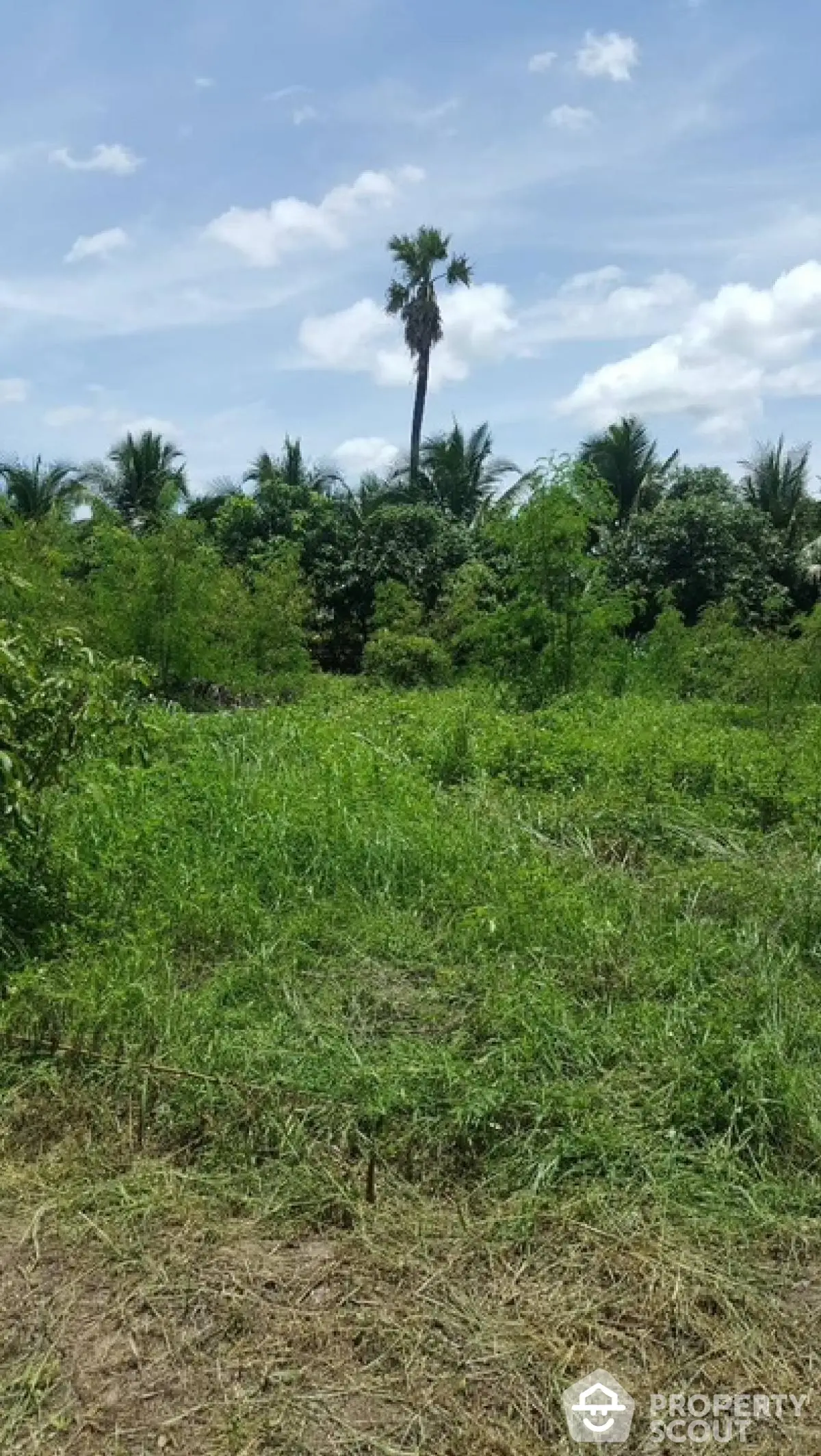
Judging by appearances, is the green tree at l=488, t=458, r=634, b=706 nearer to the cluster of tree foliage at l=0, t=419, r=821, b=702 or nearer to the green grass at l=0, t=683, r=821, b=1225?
the cluster of tree foliage at l=0, t=419, r=821, b=702

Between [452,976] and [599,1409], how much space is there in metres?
1.63

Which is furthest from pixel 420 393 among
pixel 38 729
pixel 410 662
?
pixel 38 729

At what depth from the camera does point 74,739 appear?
12.7 ft

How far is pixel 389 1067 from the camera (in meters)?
3.00

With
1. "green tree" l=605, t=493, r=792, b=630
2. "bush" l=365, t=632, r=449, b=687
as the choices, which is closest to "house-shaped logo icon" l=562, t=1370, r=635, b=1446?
"bush" l=365, t=632, r=449, b=687

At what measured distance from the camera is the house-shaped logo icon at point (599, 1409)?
198 cm

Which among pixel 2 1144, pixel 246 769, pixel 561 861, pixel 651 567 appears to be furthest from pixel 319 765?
pixel 651 567

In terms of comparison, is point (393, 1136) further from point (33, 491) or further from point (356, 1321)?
point (33, 491)

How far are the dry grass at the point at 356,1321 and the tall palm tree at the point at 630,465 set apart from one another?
63.6ft

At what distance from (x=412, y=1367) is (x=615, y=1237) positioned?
57 centimetres

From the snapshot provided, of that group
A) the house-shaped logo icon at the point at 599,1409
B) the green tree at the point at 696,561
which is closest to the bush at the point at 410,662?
the green tree at the point at 696,561

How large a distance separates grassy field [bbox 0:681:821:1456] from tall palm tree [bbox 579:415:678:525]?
55.1ft

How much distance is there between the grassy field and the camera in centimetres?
211

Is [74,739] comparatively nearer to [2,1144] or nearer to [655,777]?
[2,1144]
